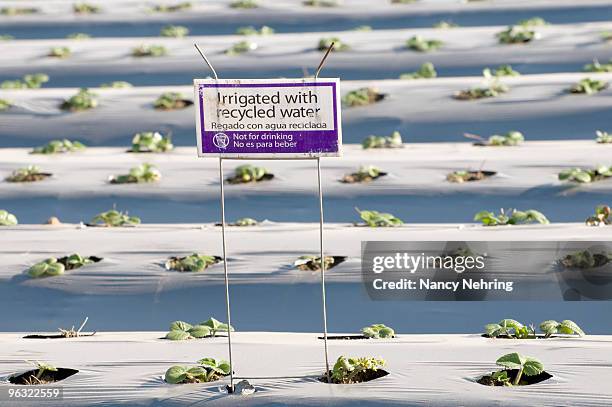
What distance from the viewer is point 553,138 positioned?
504 cm

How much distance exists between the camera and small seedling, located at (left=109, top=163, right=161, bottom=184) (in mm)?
4574

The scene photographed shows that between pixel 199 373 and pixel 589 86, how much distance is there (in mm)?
3085

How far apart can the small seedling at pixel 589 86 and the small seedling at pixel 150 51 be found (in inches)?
101

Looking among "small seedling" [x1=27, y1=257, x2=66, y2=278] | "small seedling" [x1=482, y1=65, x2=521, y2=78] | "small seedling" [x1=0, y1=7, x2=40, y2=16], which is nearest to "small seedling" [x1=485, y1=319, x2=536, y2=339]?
"small seedling" [x1=27, y1=257, x2=66, y2=278]

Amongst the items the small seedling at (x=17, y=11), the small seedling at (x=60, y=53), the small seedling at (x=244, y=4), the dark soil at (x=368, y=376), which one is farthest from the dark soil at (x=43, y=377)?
the small seedling at (x=17, y=11)

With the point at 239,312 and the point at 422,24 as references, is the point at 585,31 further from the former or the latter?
the point at 239,312

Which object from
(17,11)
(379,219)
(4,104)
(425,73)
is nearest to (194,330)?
(379,219)

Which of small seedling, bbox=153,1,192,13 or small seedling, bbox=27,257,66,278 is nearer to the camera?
small seedling, bbox=27,257,66,278

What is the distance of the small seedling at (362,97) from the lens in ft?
17.3

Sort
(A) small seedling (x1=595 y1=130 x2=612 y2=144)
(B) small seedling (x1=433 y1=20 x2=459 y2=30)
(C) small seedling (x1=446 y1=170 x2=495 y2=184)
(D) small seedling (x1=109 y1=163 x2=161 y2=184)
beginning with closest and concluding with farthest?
(C) small seedling (x1=446 y1=170 x2=495 y2=184), (D) small seedling (x1=109 y1=163 x2=161 y2=184), (A) small seedling (x1=595 y1=130 x2=612 y2=144), (B) small seedling (x1=433 y1=20 x2=459 y2=30)

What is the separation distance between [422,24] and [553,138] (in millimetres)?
2201

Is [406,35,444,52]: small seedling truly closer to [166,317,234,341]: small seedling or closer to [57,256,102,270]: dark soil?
[57,256,102,270]: dark soil

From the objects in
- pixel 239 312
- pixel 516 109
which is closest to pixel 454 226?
pixel 239 312

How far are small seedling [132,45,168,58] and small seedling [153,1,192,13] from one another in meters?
1.16
